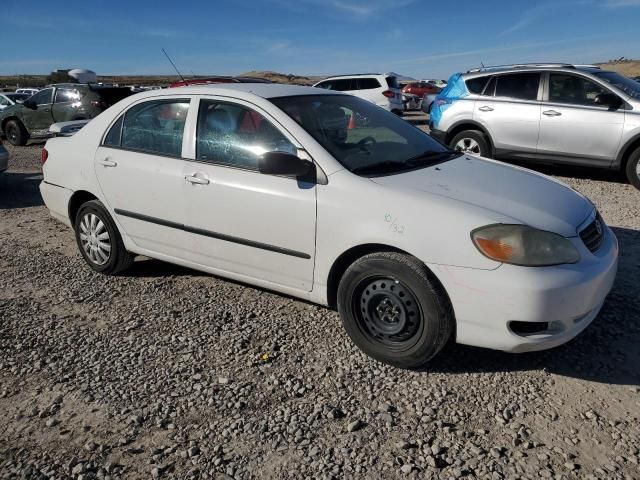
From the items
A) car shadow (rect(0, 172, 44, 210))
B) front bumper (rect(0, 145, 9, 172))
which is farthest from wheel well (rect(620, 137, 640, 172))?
front bumper (rect(0, 145, 9, 172))

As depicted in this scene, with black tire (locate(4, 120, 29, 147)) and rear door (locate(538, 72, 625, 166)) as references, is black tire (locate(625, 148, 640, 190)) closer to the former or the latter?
rear door (locate(538, 72, 625, 166))

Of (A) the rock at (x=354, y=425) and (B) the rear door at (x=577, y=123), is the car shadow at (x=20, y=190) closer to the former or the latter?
(A) the rock at (x=354, y=425)

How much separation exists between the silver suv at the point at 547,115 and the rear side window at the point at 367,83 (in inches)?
341

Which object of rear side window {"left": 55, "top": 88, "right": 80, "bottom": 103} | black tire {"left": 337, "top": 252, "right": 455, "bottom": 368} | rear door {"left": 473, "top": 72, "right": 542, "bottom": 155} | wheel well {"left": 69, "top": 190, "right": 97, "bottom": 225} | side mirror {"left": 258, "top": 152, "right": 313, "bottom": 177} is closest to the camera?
black tire {"left": 337, "top": 252, "right": 455, "bottom": 368}

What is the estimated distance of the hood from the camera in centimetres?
288

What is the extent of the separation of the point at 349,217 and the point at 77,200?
283cm

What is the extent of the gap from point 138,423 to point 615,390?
2.52 m

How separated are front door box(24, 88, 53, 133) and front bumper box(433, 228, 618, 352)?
44.3 feet

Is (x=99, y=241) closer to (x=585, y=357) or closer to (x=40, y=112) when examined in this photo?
(x=585, y=357)

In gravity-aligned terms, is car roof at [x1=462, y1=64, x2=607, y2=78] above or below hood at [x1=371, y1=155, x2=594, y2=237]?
above

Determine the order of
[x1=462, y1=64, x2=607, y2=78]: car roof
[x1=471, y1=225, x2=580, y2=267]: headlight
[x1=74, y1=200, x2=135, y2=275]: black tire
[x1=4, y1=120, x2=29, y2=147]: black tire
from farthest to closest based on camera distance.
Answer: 1. [x1=4, y1=120, x2=29, y2=147]: black tire
2. [x1=462, y1=64, x2=607, y2=78]: car roof
3. [x1=74, y1=200, x2=135, y2=275]: black tire
4. [x1=471, y1=225, x2=580, y2=267]: headlight

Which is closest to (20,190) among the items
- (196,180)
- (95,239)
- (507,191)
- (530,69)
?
(95,239)

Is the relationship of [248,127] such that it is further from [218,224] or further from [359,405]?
[359,405]

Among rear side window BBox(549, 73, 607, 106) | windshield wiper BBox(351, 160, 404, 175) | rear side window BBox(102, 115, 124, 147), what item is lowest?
windshield wiper BBox(351, 160, 404, 175)
